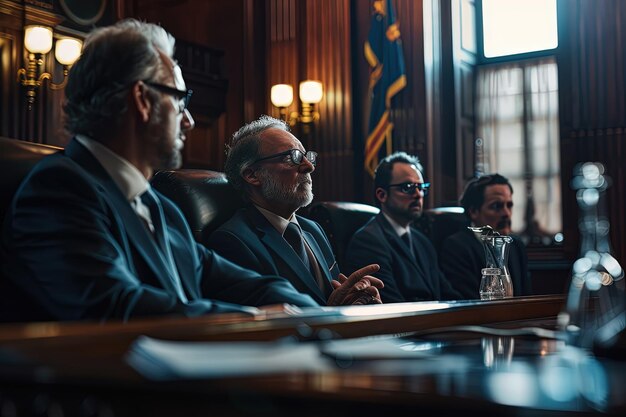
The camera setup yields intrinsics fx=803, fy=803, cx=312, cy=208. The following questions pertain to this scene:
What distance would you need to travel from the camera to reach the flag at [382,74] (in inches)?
274

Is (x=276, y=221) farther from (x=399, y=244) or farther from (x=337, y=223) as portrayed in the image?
(x=399, y=244)

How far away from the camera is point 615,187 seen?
20.9 feet

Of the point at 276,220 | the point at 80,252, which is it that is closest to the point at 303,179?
the point at 276,220

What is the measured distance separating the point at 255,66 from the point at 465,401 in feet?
24.8

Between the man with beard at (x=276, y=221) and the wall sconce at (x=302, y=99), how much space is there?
416 centimetres

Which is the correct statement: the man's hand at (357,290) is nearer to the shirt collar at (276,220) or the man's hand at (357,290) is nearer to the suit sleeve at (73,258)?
the shirt collar at (276,220)

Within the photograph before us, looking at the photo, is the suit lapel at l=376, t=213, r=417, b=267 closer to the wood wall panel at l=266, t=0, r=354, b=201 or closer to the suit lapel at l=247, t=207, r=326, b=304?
the suit lapel at l=247, t=207, r=326, b=304

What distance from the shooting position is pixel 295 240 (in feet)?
8.54

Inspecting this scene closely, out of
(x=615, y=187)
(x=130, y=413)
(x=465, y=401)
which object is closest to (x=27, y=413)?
(x=130, y=413)

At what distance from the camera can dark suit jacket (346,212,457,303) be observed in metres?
3.36

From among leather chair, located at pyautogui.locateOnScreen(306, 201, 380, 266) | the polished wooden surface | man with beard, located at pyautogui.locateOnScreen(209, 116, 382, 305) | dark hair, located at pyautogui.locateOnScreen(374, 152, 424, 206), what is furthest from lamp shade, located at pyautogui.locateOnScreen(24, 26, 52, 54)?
the polished wooden surface

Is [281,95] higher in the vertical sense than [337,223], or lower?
higher

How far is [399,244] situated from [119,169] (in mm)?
2004

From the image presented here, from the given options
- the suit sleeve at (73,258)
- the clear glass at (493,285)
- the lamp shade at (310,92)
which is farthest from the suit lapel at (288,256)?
the lamp shade at (310,92)
